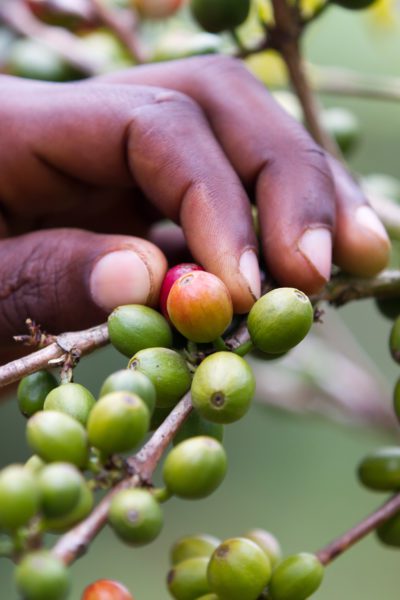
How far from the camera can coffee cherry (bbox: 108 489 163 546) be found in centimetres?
66

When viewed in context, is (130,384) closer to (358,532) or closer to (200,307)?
(200,307)

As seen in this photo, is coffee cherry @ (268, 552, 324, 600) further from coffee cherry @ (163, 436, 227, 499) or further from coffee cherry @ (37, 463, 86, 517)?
coffee cherry @ (37, 463, 86, 517)

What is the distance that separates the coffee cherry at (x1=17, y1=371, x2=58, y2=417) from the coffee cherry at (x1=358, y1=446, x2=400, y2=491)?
42cm

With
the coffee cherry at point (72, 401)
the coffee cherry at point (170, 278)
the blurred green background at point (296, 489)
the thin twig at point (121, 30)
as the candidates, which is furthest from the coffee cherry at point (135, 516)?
the blurred green background at point (296, 489)

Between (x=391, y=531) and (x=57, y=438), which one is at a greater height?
(x=57, y=438)

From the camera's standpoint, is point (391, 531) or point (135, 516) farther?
point (391, 531)

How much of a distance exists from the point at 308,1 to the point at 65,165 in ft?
2.29

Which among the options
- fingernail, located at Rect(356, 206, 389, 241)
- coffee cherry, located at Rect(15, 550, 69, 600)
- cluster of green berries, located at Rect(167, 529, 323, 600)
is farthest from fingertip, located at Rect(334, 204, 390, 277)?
coffee cherry, located at Rect(15, 550, 69, 600)

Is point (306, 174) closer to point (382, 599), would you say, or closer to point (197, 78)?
point (197, 78)

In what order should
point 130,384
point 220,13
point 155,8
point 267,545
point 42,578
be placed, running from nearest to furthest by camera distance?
point 42,578 < point 130,384 < point 267,545 < point 220,13 < point 155,8

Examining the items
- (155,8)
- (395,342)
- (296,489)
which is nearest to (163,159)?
(395,342)

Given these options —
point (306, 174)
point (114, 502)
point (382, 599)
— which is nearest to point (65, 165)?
point (306, 174)

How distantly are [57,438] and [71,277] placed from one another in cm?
42

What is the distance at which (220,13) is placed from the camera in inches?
49.9
